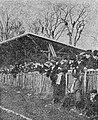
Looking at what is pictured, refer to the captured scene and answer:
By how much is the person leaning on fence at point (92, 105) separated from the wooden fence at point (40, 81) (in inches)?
31.9

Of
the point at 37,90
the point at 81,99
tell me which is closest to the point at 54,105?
the point at 81,99

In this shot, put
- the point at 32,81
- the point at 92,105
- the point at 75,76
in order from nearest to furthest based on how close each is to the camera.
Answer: the point at 92,105 < the point at 75,76 < the point at 32,81

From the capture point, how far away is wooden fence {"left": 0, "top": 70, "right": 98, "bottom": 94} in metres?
8.20

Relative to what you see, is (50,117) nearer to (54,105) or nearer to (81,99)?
(81,99)

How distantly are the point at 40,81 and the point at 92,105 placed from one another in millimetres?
5404

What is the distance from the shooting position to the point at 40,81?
12039 millimetres

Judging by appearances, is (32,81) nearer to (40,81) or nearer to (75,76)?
(40,81)

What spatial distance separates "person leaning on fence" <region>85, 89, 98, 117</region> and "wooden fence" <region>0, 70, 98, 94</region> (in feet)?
2.66

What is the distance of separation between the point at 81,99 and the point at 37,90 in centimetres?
478

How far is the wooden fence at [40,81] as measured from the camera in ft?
26.9

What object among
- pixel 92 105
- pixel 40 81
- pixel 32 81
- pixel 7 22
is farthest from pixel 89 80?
pixel 7 22

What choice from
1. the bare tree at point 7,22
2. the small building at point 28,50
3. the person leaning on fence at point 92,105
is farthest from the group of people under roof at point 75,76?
the bare tree at point 7,22

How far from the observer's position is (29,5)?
9.51 meters

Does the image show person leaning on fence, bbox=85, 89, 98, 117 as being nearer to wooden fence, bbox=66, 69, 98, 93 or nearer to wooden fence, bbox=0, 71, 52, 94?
wooden fence, bbox=66, 69, 98, 93
